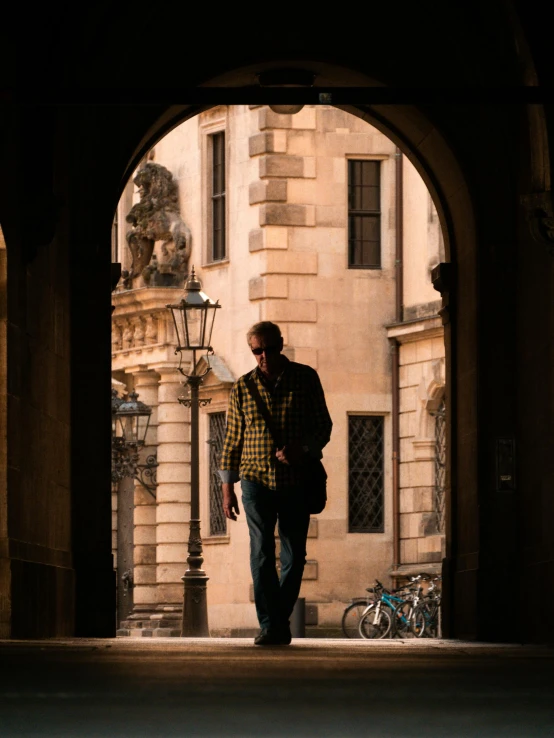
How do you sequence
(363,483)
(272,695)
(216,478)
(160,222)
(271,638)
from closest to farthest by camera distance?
(272,695)
(271,638)
(363,483)
(216,478)
(160,222)

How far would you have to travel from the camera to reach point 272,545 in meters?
12.2

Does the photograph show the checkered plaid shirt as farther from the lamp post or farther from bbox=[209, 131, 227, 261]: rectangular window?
bbox=[209, 131, 227, 261]: rectangular window

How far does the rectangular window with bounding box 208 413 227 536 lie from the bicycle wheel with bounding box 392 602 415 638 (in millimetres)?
6449

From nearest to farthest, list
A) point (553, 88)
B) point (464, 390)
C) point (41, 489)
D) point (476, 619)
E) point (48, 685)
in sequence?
point (48, 685), point (553, 88), point (41, 489), point (476, 619), point (464, 390)

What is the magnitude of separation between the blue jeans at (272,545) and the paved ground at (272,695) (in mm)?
2462

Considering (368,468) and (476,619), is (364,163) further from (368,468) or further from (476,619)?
(476,619)

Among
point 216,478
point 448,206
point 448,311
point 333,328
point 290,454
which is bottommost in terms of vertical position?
point 290,454

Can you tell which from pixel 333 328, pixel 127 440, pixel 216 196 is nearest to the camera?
pixel 127 440

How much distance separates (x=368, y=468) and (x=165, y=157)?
7894 millimetres

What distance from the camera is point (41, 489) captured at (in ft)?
45.3

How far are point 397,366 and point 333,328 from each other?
134 centimetres

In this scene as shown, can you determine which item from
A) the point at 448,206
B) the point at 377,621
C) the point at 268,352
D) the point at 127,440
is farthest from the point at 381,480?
the point at 268,352

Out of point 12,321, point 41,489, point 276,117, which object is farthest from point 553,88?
point 276,117

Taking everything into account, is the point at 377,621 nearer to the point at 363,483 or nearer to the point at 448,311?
the point at 363,483
